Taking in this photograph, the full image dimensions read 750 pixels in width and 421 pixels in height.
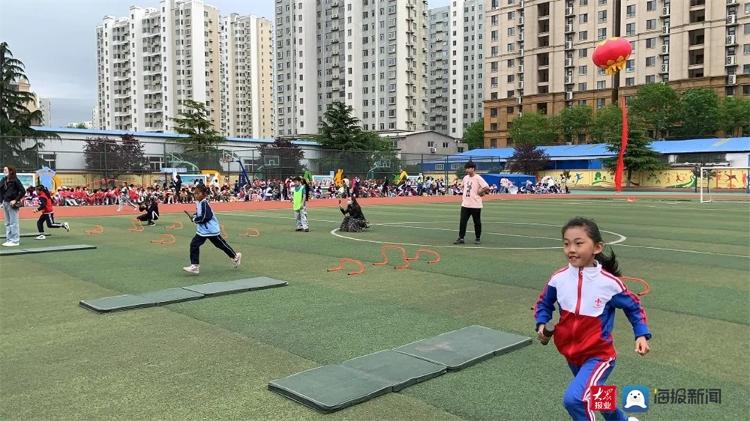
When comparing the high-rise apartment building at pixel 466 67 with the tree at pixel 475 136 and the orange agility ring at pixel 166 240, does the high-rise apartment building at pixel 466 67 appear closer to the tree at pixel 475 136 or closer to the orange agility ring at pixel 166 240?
the tree at pixel 475 136

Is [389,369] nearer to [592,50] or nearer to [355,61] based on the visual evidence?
[592,50]

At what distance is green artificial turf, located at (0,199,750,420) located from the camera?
166 inches

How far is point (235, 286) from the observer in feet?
27.9

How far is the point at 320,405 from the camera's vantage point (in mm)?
4066

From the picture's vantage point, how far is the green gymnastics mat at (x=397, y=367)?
4.61 meters

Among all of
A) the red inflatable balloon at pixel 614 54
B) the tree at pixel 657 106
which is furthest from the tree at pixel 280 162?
the tree at pixel 657 106

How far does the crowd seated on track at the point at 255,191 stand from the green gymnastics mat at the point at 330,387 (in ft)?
61.5

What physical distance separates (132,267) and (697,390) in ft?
30.6

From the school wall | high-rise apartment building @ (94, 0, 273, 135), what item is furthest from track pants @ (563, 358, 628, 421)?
high-rise apartment building @ (94, 0, 273, 135)

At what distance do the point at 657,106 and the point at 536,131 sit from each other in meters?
15.7

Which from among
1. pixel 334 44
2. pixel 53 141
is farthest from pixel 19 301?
pixel 334 44

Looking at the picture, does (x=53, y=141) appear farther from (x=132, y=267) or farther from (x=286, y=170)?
(x=132, y=267)

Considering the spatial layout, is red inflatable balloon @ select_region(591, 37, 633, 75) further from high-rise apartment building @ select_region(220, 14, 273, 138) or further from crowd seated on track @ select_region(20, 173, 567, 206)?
high-rise apartment building @ select_region(220, 14, 273, 138)

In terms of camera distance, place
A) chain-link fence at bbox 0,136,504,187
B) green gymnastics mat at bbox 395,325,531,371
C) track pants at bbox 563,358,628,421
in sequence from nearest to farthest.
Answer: track pants at bbox 563,358,628,421
green gymnastics mat at bbox 395,325,531,371
chain-link fence at bbox 0,136,504,187
